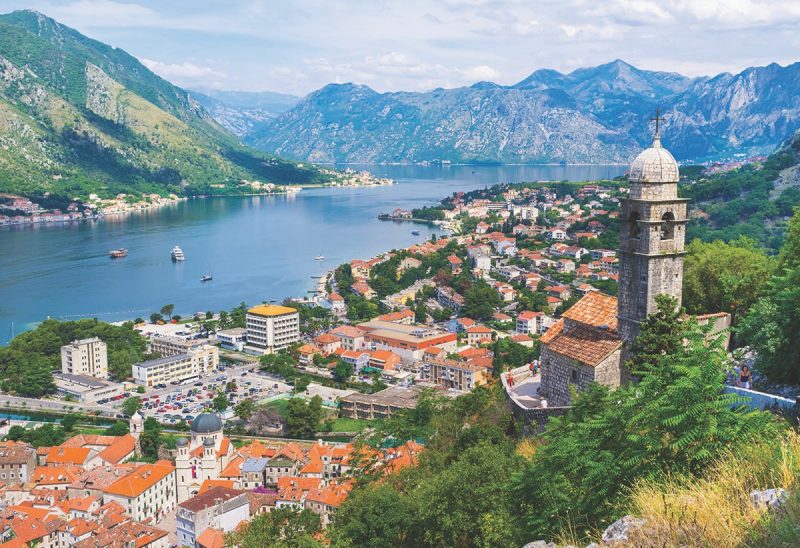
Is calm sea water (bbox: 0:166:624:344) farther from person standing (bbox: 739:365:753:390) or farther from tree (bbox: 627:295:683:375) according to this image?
person standing (bbox: 739:365:753:390)

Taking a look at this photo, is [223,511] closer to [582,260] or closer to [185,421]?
[185,421]

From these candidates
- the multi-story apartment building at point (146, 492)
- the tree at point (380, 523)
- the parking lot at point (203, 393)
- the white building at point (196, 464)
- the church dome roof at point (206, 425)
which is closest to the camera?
the tree at point (380, 523)

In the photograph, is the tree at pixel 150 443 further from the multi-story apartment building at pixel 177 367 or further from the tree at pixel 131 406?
the multi-story apartment building at pixel 177 367

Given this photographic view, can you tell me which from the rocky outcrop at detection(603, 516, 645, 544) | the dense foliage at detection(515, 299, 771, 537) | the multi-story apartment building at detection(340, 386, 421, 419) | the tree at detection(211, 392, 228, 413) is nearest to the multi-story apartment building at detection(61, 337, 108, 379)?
the tree at detection(211, 392, 228, 413)

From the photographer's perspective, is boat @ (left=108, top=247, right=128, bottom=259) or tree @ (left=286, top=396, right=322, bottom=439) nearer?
tree @ (left=286, top=396, right=322, bottom=439)

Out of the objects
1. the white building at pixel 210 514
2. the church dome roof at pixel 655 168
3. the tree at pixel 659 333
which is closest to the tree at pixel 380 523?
the tree at pixel 659 333

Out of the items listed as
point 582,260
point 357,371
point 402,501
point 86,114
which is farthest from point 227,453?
point 86,114

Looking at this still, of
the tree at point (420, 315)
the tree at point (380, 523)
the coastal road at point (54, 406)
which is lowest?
the coastal road at point (54, 406)
